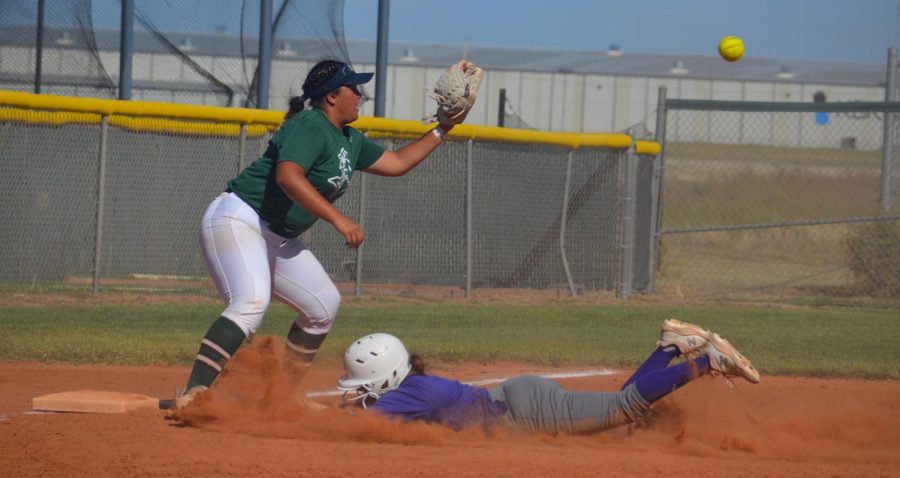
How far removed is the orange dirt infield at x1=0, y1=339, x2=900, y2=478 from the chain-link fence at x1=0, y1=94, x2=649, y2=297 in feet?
17.0

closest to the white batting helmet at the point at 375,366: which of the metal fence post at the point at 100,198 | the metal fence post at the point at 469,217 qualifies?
the metal fence post at the point at 100,198

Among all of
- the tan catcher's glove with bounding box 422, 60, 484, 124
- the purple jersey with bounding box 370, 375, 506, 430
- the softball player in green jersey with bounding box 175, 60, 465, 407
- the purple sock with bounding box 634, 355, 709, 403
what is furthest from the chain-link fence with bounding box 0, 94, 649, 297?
the purple sock with bounding box 634, 355, 709, 403

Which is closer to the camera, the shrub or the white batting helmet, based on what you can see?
the white batting helmet

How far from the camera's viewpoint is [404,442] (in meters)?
5.18

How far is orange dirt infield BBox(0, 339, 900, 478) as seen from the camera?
4.62m

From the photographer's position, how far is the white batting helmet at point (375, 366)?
529 centimetres

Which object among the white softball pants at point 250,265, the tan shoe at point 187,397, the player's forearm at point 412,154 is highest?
the player's forearm at point 412,154

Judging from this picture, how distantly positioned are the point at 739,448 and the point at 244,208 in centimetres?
253

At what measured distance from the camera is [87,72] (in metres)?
12.6

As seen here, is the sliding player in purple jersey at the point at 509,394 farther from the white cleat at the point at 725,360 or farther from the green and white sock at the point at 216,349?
the green and white sock at the point at 216,349

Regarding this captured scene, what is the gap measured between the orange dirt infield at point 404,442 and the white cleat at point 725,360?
309mm

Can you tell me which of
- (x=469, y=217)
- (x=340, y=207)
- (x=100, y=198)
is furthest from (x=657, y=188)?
(x=100, y=198)

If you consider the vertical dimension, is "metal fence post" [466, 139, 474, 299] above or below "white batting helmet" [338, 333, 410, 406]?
above

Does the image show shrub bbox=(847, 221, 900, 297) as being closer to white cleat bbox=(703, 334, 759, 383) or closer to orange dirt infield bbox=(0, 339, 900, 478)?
orange dirt infield bbox=(0, 339, 900, 478)
